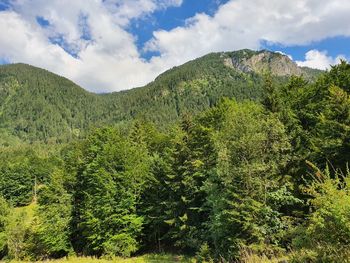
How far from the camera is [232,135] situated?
97.9 ft

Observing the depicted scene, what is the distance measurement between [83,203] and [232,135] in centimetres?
2612

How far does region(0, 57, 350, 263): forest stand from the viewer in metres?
23.6

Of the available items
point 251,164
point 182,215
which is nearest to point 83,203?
point 182,215

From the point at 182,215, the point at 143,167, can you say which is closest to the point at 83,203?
the point at 143,167

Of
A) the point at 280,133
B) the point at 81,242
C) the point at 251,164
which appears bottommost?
the point at 81,242

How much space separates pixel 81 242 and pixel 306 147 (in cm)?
3125

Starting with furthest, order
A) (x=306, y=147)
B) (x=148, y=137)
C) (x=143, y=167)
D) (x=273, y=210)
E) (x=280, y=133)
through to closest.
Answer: (x=148, y=137), (x=143, y=167), (x=306, y=147), (x=280, y=133), (x=273, y=210)

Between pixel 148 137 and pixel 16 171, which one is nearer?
pixel 148 137

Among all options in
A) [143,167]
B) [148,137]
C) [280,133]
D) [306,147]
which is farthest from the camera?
[148,137]

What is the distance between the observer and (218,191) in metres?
28.6

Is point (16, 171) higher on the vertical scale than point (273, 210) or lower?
higher

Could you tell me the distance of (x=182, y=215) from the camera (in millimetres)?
37406

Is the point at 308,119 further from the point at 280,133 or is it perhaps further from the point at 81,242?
the point at 81,242

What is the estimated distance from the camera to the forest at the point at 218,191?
23.6 meters
